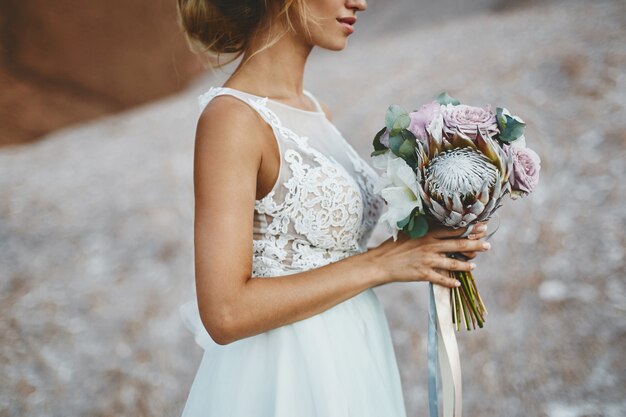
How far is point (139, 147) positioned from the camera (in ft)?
21.6

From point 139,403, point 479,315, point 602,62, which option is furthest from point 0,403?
point 602,62

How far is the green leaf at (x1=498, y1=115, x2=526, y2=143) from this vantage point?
1.50 meters

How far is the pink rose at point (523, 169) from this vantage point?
1480 millimetres

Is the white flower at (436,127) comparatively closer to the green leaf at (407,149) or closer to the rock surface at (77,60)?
the green leaf at (407,149)

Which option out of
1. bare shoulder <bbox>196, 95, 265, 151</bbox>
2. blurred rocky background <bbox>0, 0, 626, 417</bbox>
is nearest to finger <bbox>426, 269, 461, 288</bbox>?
bare shoulder <bbox>196, 95, 265, 151</bbox>

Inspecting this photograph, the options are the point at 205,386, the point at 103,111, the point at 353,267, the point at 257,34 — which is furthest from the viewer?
the point at 103,111

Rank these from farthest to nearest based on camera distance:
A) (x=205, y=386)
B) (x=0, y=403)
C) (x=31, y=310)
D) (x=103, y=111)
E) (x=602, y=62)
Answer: (x=103, y=111)
(x=602, y=62)
(x=31, y=310)
(x=0, y=403)
(x=205, y=386)

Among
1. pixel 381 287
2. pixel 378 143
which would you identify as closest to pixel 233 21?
pixel 378 143

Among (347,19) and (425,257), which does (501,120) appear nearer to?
(425,257)

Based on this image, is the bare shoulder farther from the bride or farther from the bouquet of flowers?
the bouquet of flowers

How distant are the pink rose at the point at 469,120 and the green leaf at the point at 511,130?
0.09ft

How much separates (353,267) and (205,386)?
0.56 m

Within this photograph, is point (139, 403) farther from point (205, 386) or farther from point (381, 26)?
point (381, 26)

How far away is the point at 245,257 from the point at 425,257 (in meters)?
0.47
